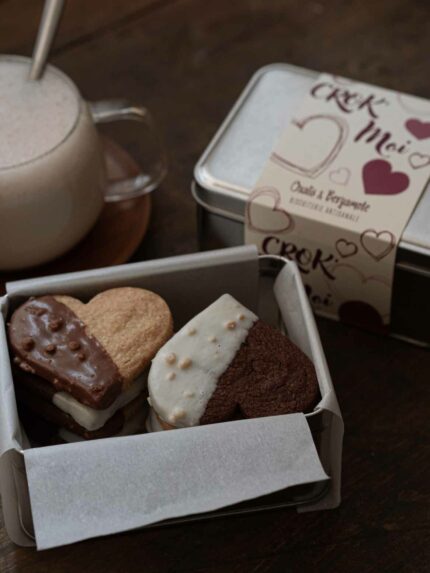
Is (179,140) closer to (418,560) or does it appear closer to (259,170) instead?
(259,170)

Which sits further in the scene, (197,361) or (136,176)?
(136,176)

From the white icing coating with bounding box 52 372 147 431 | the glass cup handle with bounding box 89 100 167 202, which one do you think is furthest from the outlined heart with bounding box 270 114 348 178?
the white icing coating with bounding box 52 372 147 431

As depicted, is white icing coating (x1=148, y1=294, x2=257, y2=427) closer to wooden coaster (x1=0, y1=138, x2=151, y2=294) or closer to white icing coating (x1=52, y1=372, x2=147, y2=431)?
white icing coating (x1=52, y1=372, x2=147, y2=431)

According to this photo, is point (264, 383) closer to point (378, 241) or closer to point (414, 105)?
point (378, 241)

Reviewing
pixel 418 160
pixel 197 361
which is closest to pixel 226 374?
pixel 197 361

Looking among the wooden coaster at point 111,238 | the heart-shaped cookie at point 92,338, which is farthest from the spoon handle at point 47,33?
the heart-shaped cookie at point 92,338

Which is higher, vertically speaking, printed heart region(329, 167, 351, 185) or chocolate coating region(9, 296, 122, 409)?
printed heart region(329, 167, 351, 185)

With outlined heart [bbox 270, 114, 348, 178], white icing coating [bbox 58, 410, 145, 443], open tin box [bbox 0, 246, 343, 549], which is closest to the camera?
open tin box [bbox 0, 246, 343, 549]

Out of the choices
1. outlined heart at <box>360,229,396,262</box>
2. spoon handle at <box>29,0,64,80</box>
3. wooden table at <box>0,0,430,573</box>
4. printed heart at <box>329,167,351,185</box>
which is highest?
spoon handle at <box>29,0,64,80</box>
